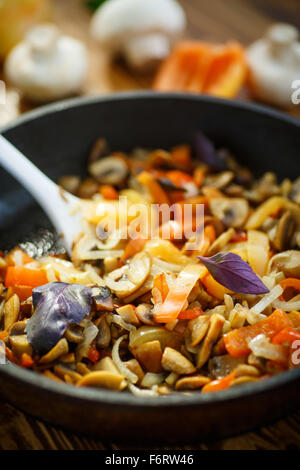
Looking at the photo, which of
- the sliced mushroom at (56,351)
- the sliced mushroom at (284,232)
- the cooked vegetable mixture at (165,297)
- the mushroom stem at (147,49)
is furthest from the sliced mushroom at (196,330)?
the mushroom stem at (147,49)

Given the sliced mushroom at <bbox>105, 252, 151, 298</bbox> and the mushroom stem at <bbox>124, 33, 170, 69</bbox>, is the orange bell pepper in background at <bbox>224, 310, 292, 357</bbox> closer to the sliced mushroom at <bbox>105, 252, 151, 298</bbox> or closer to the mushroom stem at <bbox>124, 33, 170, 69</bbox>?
the sliced mushroom at <bbox>105, 252, 151, 298</bbox>

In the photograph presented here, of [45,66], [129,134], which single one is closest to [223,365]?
[129,134]

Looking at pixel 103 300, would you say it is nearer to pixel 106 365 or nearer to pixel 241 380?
pixel 106 365

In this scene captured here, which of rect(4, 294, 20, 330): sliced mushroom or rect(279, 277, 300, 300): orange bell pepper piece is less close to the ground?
rect(279, 277, 300, 300): orange bell pepper piece

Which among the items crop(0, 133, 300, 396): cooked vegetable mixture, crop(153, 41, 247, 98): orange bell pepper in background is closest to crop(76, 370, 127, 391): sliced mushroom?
crop(0, 133, 300, 396): cooked vegetable mixture

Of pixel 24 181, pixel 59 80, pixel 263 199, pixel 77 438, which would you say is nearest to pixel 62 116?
pixel 24 181
